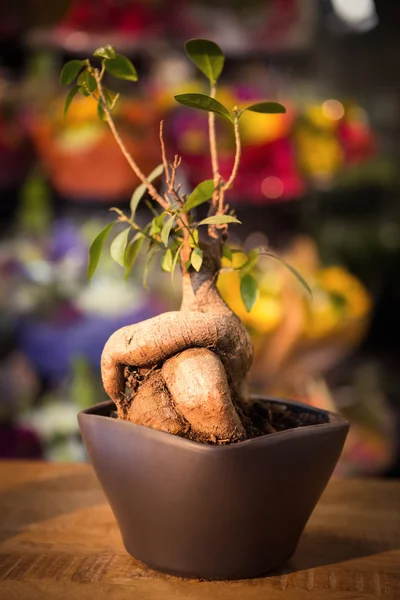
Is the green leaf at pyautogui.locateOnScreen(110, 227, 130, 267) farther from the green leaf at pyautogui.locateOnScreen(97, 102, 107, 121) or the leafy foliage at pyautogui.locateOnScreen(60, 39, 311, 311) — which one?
the green leaf at pyautogui.locateOnScreen(97, 102, 107, 121)

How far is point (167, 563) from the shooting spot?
73 centimetres

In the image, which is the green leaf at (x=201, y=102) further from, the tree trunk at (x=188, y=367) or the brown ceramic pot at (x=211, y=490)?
the brown ceramic pot at (x=211, y=490)

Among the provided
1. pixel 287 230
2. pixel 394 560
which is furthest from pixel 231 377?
pixel 287 230

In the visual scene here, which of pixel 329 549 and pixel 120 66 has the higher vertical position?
pixel 120 66

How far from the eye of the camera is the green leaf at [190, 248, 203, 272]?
0.75 metres

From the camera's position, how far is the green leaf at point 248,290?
834 mm

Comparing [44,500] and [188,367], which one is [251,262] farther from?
[44,500]

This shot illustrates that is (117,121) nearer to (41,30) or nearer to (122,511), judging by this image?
(41,30)

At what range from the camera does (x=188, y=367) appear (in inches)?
27.9

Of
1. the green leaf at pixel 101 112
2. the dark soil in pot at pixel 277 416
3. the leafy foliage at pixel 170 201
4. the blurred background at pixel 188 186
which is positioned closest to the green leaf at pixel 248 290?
the leafy foliage at pixel 170 201

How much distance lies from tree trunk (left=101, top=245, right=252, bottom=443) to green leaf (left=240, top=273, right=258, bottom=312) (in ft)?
0.14

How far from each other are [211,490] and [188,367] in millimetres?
105

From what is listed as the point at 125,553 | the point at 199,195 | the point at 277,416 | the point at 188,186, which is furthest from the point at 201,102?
the point at 188,186

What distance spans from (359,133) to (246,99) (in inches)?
13.6
